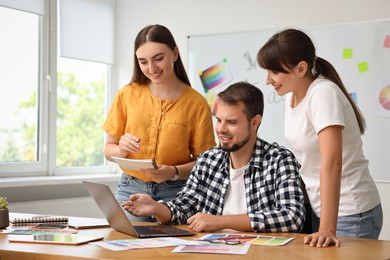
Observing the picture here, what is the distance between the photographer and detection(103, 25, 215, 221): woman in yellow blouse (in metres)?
2.67

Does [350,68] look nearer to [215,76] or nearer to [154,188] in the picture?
[215,76]

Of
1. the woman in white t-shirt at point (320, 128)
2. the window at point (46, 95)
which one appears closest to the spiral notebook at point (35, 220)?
the woman in white t-shirt at point (320, 128)

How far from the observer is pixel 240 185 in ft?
7.67

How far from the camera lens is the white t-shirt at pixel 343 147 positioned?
2.06 m

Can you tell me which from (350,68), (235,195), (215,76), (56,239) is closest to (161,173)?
(235,195)

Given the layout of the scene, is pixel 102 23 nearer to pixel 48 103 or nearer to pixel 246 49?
pixel 48 103

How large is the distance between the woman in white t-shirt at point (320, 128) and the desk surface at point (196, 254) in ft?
0.57

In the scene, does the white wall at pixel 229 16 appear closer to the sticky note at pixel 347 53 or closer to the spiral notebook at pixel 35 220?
the sticky note at pixel 347 53

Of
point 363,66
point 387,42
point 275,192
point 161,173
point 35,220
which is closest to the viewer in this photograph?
point 275,192

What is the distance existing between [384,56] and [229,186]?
7.67 ft

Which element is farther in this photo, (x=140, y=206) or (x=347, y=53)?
(x=347, y=53)

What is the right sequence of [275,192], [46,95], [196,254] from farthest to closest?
1. [46,95]
2. [275,192]
3. [196,254]

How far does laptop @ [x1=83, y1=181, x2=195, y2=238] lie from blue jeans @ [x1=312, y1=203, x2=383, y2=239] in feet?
1.61

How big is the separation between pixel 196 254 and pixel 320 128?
23.3 inches
